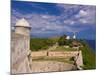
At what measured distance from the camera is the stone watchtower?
224 centimetres

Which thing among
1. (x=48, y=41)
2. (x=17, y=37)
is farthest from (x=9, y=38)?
(x=48, y=41)

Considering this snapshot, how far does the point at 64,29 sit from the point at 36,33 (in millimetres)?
338

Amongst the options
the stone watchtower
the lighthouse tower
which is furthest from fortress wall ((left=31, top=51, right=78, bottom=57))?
the lighthouse tower

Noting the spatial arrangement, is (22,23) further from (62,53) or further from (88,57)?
(88,57)

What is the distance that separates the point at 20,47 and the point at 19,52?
0.18ft

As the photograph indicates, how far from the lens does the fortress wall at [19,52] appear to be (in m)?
2.24

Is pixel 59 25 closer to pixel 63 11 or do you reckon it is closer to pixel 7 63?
pixel 63 11

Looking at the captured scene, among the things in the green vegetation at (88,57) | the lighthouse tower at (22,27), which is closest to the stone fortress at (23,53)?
the lighthouse tower at (22,27)

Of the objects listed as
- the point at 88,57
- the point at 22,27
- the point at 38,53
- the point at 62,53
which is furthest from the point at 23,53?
the point at 88,57

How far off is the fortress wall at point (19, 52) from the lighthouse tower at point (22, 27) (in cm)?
4

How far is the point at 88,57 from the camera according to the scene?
255cm

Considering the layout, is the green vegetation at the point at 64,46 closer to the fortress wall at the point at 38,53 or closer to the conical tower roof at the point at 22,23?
the fortress wall at the point at 38,53

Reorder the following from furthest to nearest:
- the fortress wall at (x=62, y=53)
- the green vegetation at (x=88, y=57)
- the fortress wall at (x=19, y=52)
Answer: the green vegetation at (x=88, y=57)
the fortress wall at (x=62, y=53)
the fortress wall at (x=19, y=52)

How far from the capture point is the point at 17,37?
7.43 feet
